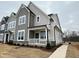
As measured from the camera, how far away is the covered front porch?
50.1 feet

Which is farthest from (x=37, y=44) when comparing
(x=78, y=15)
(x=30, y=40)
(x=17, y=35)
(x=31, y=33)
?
(x=78, y=15)

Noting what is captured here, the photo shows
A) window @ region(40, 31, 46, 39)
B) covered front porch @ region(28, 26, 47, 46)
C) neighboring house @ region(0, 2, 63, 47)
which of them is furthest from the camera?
window @ region(40, 31, 46, 39)

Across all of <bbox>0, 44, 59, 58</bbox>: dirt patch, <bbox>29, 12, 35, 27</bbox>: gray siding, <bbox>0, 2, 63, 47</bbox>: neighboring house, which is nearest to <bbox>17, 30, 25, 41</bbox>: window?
<bbox>0, 2, 63, 47</bbox>: neighboring house

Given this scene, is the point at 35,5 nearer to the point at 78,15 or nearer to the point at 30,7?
the point at 30,7

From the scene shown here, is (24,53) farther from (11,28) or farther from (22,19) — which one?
(11,28)

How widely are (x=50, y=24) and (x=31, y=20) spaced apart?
345 centimetres

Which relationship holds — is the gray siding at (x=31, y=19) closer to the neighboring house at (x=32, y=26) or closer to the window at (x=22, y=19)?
the neighboring house at (x=32, y=26)

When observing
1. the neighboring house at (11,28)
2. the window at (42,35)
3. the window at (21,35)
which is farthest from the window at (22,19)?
the window at (42,35)

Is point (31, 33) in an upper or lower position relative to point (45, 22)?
lower

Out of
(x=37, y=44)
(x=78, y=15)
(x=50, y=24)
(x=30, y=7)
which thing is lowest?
(x=37, y=44)

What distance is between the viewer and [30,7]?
19.6 m

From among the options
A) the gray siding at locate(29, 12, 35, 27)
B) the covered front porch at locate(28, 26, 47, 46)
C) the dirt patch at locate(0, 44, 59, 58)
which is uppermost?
the gray siding at locate(29, 12, 35, 27)

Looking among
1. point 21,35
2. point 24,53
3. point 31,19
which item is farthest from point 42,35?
point 24,53

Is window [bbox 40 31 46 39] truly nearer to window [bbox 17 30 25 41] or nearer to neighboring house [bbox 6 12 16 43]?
window [bbox 17 30 25 41]
